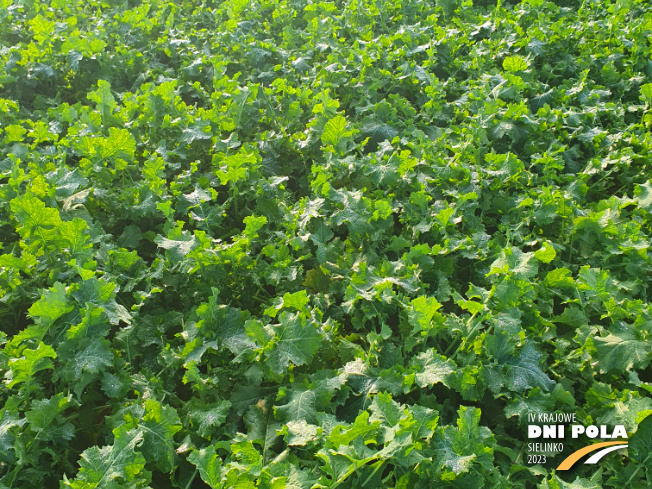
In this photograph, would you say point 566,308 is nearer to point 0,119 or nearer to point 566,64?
point 566,64

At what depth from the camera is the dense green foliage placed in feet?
7.52

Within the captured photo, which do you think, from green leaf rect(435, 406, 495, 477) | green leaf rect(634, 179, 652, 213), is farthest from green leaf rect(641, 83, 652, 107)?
green leaf rect(435, 406, 495, 477)

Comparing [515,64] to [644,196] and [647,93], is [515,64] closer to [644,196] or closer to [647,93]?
[647,93]

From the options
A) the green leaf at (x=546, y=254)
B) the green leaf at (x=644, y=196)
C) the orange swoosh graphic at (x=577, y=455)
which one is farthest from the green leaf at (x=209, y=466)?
the green leaf at (x=644, y=196)

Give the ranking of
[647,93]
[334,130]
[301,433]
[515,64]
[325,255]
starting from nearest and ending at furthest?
[301,433] < [325,255] < [334,130] < [647,93] < [515,64]

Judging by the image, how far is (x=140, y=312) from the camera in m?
3.04

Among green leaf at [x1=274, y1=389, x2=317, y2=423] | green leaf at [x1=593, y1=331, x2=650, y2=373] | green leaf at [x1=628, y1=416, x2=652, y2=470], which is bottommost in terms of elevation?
green leaf at [x1=628, y1=416, x2=652, y2=470]

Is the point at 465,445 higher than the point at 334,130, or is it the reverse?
the point at 334,130

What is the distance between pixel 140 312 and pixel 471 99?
299 cm

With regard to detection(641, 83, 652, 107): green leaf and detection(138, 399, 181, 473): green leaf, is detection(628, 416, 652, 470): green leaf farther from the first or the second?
detection(641, 83, 652, 107): green leaf

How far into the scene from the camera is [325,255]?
3.14 m

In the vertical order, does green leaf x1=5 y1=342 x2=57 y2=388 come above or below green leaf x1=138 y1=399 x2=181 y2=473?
above

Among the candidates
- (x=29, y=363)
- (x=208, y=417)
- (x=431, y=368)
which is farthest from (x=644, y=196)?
(x=29, y=363)

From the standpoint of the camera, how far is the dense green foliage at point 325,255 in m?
2.29
